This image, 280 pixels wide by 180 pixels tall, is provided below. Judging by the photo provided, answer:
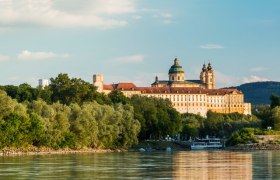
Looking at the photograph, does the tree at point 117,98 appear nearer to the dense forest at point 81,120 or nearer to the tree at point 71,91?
the dense forest at point 81,120

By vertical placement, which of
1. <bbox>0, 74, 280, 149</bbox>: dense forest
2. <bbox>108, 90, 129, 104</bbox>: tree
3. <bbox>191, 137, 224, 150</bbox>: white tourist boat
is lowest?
<bbox>191, 137, 224, 150</bbox>: white tourist boat

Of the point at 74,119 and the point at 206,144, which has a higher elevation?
the point at 74,119

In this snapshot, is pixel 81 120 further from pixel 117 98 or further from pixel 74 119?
pixel 117 98

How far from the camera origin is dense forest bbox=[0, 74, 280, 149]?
103 metres

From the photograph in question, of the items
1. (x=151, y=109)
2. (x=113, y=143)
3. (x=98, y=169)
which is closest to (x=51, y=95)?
(x=151, y=109)

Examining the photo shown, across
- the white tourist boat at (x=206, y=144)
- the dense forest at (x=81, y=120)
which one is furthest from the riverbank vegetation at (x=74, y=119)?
the white tourist boat at (x=206, y=144)

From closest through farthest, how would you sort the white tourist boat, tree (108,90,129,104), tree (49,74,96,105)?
the white tourist boat, tree (49,74,96,105), tree (108,90,129,104)

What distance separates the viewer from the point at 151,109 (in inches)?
5674

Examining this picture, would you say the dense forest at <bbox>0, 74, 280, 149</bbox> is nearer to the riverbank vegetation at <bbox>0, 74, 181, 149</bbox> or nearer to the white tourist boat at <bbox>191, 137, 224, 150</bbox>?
the riverbank vegetation at <bbox>0, 74, 181, 149</bbox>

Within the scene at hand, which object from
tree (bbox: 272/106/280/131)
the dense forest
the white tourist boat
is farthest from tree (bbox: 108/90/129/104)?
tree (bbox: 272/106/280/131)

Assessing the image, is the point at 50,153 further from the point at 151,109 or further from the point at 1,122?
the point at 151,109

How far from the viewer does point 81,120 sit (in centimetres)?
11525

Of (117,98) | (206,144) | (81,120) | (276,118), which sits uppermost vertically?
(117,98)

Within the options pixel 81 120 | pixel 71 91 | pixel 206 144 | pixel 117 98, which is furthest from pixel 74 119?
pixel 117 98
